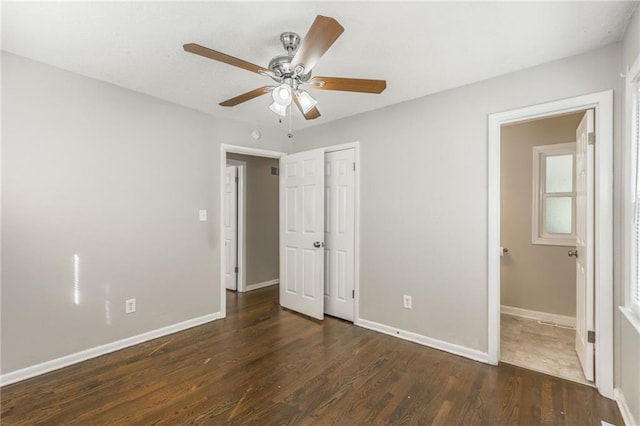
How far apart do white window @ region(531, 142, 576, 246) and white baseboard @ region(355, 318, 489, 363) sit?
1835 millimetres

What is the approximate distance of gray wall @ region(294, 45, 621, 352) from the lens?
7.64 feet

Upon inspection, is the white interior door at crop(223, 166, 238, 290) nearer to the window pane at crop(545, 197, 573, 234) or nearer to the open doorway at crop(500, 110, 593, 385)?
the open doorway at crop(500, 110, 593, 385)

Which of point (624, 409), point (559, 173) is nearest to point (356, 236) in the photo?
point (624, 409)

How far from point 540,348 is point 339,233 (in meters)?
2.25

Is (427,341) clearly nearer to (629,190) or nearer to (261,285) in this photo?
(629,190)

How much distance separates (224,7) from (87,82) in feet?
5.56

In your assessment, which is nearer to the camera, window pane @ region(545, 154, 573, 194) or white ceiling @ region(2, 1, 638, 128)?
white ceiling @ region(2, 1, 638, 128)

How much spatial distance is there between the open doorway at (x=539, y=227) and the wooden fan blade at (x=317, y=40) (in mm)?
3043

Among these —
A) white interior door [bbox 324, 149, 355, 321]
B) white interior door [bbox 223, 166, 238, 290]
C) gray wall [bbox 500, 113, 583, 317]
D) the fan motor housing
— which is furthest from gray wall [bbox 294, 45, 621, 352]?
white interior door [bbox 223, 166, 238, 290]

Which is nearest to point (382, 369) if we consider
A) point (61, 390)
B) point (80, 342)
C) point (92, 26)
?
point (61, 390)

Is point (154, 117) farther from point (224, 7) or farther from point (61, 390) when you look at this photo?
point (61, 390)

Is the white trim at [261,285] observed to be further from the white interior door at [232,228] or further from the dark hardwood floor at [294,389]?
the dark hardwood floor at [294,389]

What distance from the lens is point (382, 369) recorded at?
242cm

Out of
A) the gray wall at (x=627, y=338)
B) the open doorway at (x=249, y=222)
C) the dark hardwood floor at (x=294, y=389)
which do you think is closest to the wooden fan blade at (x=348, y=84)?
Result: the gray wall at (x=627, y=338)
